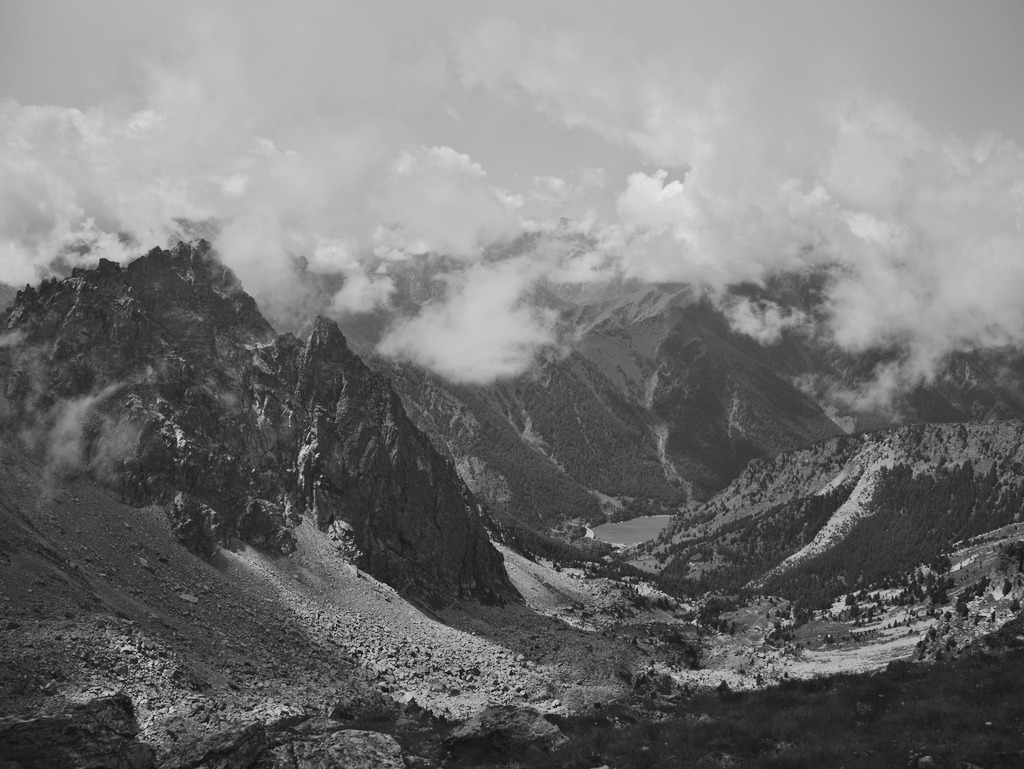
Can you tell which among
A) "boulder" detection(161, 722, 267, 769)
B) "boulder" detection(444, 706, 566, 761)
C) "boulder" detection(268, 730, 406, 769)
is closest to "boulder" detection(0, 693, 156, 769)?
"boulder" detection(161, 722, 267, 769)

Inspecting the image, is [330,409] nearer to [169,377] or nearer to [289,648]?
[169,377]

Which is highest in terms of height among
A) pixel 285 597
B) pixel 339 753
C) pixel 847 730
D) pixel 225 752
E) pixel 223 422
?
pixel 223 422

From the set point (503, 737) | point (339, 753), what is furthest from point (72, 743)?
point (503, 737)

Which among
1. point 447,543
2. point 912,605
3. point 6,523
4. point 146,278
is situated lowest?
point 912,605

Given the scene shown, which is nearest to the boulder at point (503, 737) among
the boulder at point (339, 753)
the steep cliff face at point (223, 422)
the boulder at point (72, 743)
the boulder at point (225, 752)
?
the boulder at point (339, 753)

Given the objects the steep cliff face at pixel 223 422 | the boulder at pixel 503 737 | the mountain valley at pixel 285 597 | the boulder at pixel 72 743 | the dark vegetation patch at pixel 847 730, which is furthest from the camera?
the steep cliff face at pixel 223 422

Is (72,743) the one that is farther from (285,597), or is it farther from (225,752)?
(285,597)

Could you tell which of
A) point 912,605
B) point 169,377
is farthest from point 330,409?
point 912,605

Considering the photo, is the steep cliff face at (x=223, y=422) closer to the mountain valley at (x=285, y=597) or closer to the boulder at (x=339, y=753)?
the mountain valley at (x=285, y=597)
